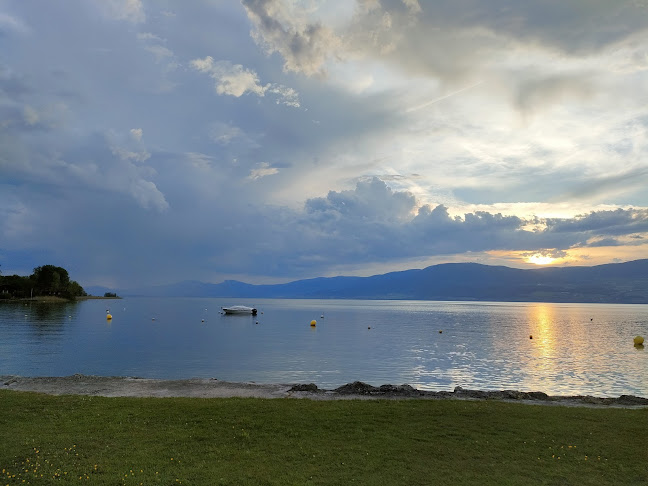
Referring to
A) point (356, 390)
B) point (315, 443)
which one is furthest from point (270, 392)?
point (315, 443)

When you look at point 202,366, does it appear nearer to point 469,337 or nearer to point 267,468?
point 267,468

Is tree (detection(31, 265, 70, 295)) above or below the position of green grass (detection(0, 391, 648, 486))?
above

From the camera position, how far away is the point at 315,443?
14227 millimetres

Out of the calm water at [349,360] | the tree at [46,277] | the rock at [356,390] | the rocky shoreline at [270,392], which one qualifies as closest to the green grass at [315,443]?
the rocky shoreline at [270,392]

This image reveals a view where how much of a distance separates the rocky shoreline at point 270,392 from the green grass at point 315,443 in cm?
451

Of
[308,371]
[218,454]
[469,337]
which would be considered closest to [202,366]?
[308,371]

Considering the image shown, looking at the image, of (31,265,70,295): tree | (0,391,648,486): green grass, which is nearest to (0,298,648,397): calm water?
(0,391,648,486): green grass

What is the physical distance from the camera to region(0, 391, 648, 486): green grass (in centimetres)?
1158

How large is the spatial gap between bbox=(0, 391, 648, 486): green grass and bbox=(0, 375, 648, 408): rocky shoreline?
4.51 m

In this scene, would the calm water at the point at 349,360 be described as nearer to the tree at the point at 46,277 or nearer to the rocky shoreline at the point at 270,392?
the rocky shoreline at the point at 270,392

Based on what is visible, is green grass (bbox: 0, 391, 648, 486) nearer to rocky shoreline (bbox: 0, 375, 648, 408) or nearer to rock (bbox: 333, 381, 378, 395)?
rocky shoreline (bbox: 0, 375, 648, 408)

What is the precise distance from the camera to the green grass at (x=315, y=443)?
1158cm

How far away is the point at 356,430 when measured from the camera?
15.7 meters

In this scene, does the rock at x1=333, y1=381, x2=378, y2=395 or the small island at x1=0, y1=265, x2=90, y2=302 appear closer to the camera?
the rock at x1=333, y1=381, x2=378, y2=395
